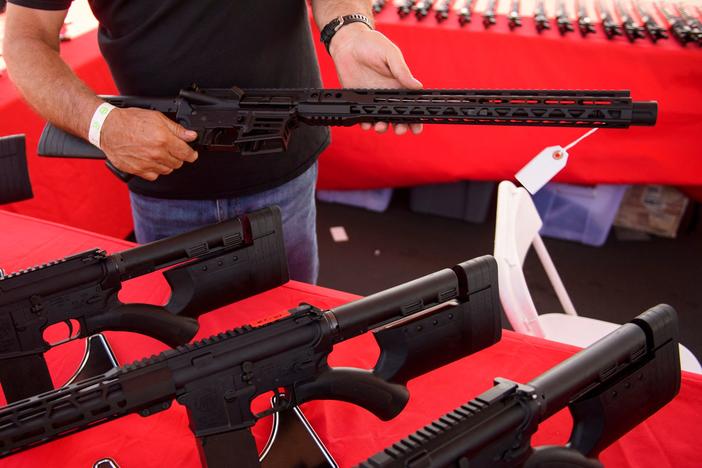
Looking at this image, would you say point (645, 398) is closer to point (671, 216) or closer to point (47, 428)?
point (47, 428)

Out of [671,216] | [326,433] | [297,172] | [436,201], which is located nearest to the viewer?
[326,433]

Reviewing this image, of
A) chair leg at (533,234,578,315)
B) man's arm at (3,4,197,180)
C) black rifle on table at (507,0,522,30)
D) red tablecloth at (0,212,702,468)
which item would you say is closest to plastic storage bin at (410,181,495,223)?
black rifle on table at (507,0,522,30)

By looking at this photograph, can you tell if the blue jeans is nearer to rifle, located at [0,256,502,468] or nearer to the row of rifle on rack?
rifle, located at [0,256,502,468]

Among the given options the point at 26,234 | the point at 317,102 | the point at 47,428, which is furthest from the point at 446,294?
the point at 26,234

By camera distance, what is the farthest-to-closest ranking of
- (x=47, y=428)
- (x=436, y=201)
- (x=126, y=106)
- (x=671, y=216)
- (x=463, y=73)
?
1. (x=436, y=201)
2. (x=671, y=216)
3. (x=463, y=73)
4. (x=126, y=106)
5. (x=47, y=428)

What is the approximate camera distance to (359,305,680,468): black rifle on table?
0.72 meters

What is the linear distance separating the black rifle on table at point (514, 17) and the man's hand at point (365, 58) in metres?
1.35

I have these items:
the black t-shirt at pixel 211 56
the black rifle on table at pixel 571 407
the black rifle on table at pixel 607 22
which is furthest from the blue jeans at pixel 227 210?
the black rifle on table at pixel 607 22

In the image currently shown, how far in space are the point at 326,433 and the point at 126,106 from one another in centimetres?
77

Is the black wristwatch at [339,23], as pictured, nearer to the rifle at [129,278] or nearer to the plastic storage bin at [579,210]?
the rifle at [129,278]

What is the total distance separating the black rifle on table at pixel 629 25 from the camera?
235 centimetres

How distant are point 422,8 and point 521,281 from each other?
5.34ft

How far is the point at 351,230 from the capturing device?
3.05 m

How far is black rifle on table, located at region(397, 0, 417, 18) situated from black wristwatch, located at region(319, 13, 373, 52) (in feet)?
4.29
